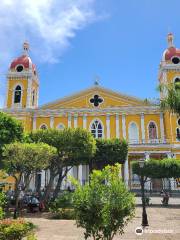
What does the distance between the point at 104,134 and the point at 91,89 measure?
664 cm

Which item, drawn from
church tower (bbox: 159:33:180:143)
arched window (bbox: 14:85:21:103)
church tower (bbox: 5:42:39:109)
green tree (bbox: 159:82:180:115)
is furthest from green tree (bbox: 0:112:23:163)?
church tower (bbox: 159:33:180:143)

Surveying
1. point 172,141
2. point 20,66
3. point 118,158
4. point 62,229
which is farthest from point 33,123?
point 62,229

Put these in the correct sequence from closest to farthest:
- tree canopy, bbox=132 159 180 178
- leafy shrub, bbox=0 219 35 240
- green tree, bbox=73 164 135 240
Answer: green tree, bbox=73 164 135 240 → leafy shrub, bbox=0 219 35 240 → tree canopy, bbox=132 159 180 178

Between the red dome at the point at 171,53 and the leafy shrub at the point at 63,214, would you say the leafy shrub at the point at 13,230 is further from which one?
the red dome at the point at 171,53

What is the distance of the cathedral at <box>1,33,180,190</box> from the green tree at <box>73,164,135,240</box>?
3074 centimetres

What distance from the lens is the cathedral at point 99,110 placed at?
40.5 m

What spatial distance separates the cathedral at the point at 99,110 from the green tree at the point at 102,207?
30.7 m

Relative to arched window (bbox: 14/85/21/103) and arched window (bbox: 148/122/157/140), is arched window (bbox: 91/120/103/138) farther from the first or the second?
arched window (bbox: 14/85/21/103)

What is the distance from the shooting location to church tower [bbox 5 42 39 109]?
4247cm

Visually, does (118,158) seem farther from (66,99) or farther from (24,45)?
(24,45)

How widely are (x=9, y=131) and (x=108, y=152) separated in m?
12.1

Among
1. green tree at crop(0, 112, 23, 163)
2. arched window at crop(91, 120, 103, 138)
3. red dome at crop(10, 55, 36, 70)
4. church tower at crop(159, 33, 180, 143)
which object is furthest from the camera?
red dome at crop(10, 55, 36, 70)

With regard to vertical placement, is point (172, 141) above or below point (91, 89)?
below

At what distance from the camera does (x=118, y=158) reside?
104ft
